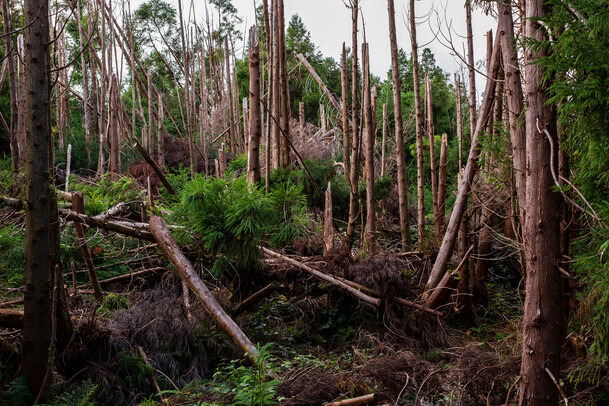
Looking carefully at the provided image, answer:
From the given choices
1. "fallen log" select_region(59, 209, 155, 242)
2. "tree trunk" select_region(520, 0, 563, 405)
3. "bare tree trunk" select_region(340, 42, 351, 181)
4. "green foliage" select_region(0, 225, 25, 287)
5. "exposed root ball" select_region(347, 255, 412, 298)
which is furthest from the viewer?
"bare tree trunk" select_region(340, 42, 351, 181)

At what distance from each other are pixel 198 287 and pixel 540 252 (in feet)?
8.54

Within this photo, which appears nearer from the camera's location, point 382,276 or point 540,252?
point 540,252

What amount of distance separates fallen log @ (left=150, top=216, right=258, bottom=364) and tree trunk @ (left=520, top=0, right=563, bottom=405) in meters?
1.83

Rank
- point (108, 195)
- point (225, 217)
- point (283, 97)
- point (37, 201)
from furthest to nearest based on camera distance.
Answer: point (283, 97)
point (108, 195)
point (225, 217)
point (37, 201)

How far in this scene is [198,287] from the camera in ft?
13.4

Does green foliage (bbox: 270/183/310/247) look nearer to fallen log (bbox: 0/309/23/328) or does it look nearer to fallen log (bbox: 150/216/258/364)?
fallen log (bbox: 150/216/258/364)

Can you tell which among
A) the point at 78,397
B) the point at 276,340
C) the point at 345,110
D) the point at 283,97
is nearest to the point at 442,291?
the point at 276,340

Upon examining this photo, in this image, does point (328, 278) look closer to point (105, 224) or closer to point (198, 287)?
point (198, 287)

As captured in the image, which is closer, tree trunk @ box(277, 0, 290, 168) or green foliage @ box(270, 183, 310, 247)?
green foliage @ box(270, 183, 310, 247)

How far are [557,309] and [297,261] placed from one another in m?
2.97

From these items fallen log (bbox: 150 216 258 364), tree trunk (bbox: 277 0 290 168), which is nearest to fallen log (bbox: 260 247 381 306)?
fallen log (bbox: 150 216 258 364)

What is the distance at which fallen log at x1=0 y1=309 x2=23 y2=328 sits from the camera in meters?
3.07

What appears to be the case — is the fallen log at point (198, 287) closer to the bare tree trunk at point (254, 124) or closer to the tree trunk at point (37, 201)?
the tree trunk at point (37, 201)

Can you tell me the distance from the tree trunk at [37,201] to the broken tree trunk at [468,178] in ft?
11.8
